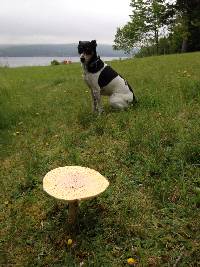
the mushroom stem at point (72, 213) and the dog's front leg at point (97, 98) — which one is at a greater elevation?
the dog's front leg at point (97, 98)

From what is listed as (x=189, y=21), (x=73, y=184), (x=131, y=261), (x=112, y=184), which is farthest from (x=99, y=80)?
(x=189, y=21)

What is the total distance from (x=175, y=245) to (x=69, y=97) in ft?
27.8

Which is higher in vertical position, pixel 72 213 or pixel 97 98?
pixel 97 98

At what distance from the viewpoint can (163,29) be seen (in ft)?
156

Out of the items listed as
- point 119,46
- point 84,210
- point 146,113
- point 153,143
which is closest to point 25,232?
point 84,210

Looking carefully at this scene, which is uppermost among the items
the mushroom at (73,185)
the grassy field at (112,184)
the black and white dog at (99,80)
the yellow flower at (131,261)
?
the black and white dog at (99,80)

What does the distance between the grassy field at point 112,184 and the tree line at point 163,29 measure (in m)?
33.6

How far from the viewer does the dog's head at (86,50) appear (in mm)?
8758

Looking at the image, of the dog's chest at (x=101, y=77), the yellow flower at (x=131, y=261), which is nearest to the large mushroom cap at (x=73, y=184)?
the yellow flower at (x=131, y=261)

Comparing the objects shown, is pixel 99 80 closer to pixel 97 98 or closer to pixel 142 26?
pixel 97 98

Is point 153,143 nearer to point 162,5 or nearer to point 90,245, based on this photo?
point 90,245

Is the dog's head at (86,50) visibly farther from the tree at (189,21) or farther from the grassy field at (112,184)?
the tree at (189,21)

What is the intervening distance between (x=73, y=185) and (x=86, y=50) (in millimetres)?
4696

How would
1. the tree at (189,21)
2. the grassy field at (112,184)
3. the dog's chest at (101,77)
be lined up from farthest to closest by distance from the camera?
the tree at (189,21), the dog's chest at (101,77), the grassy field at (112,184)
